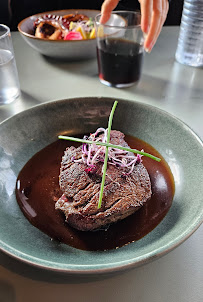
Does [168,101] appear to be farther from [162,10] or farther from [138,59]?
[162,10]

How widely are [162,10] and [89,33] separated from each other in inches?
20.5

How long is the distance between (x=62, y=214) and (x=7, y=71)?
862 mm

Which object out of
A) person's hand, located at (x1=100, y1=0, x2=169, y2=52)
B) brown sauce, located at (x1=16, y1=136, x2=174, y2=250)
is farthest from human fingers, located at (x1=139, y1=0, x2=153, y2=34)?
brown sauce, located at (x1=16, y1=136, x2=174, y2=250)

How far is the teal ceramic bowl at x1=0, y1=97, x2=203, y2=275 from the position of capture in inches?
27.0

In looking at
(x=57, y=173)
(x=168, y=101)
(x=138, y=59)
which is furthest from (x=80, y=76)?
(x=57, y=173)

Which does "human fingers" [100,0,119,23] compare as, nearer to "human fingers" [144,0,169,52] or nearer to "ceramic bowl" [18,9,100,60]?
"ceramic bowl" [18,9,100,60]

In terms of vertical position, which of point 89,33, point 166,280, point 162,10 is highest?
point 162,10

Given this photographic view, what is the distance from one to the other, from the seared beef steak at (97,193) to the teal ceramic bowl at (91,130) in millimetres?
89

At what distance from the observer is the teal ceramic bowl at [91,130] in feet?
2.25

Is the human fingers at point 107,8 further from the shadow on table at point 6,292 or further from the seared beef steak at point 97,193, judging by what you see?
the shadow on table at point 6,292

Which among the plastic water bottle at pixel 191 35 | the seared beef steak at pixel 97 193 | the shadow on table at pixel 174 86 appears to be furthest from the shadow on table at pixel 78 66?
the seared beef steak at pixel 97 193

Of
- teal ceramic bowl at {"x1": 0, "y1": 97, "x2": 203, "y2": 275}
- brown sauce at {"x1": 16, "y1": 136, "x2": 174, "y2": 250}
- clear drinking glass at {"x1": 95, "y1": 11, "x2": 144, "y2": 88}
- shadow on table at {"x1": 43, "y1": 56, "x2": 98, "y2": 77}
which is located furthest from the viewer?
shadow on table at {"x1": 43, "y1": 56, "x2": 98, "y2": 77}

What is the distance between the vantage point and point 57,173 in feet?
3.35

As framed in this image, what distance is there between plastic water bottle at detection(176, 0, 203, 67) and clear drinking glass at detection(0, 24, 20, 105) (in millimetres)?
1016
